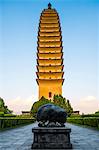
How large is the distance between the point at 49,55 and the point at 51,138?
74249 mm

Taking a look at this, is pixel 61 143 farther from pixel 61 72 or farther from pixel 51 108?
pixel 61 72

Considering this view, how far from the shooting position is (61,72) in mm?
81000

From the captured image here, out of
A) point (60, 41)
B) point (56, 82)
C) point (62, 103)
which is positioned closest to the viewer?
point (62, 103)

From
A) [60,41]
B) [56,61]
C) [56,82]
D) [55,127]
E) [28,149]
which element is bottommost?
[28,149]

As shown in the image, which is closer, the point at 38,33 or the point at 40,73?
the point at 40,73

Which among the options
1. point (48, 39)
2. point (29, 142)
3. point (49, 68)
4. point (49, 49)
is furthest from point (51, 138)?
point (48, 39)

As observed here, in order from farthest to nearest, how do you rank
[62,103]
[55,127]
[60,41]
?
1. [60,41]
2. [62,103]
3. [55,127]

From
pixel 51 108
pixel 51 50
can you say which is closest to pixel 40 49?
pixel 51 50

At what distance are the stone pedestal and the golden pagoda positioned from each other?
69.6 meters

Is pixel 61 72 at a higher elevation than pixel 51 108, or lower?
higher

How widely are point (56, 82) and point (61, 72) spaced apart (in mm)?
2994

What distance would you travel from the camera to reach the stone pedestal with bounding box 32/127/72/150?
30.8 ft

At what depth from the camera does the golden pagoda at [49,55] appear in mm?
79625

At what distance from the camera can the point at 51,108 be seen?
32.5 ft
